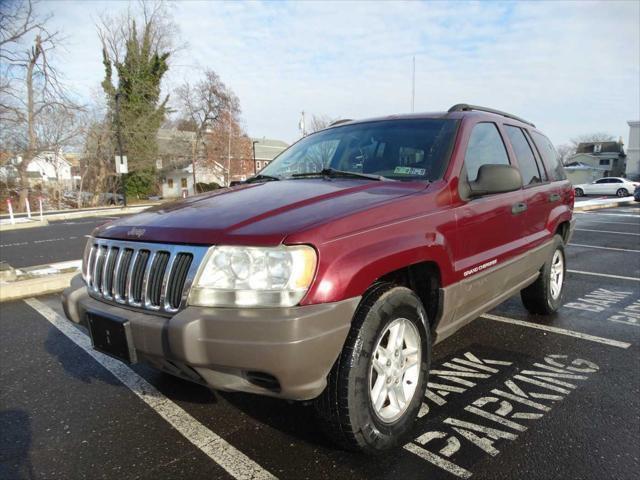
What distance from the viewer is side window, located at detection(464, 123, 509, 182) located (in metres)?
3.19

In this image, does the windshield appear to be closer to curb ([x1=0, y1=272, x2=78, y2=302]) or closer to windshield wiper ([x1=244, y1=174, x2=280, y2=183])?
windshield wiper ([x1=244, y1=174, x2=280, y2=183])

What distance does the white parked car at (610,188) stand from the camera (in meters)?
33.9

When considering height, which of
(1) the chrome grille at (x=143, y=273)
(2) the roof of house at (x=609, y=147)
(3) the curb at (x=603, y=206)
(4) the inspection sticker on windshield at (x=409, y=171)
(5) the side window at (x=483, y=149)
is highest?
(2) the roof of house at (x=609, y=147)

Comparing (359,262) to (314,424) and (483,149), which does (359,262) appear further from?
(483,149)

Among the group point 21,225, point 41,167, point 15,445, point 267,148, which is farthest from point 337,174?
point 267,148

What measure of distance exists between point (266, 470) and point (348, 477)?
0.41 meters

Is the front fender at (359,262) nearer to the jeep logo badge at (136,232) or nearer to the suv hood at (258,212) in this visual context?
the suv hood at (258,212)

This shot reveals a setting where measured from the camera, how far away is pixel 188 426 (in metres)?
2.74

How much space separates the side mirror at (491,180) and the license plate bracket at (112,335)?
2.23m

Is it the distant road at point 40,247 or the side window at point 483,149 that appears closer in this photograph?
the side window at point 483,149

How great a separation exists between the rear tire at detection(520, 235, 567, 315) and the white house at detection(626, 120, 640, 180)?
64601 millimetres

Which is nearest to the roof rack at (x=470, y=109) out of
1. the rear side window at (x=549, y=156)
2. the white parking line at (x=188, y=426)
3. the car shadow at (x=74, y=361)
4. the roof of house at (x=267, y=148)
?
the rear side window at (x=549, y=156)

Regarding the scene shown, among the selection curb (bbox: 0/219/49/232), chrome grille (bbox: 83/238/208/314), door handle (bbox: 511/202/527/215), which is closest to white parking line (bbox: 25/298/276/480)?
chrome grille (bbox: 83/238/208/314)

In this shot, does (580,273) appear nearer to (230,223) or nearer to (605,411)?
(605,411)
